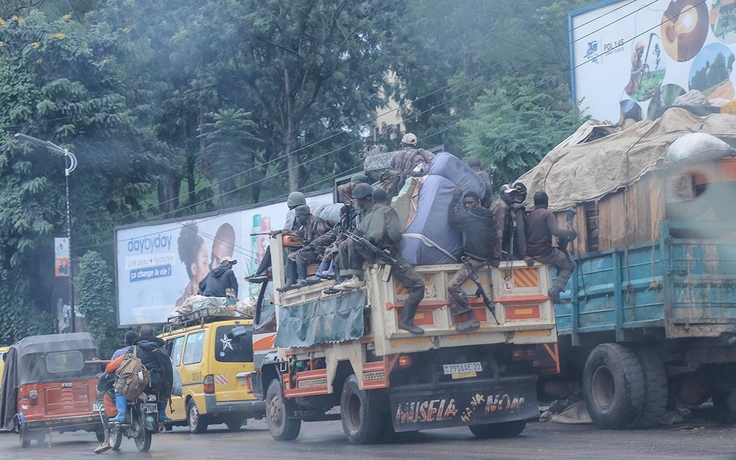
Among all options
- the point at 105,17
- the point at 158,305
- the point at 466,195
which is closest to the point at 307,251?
the point at 466,195

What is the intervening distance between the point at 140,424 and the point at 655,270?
6629 millimetres

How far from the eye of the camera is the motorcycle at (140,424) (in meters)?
12.5

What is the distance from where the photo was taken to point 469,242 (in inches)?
408

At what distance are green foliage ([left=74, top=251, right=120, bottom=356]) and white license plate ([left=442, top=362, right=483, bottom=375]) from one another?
82.0 feet

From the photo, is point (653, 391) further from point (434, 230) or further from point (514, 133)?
point (514, 133)

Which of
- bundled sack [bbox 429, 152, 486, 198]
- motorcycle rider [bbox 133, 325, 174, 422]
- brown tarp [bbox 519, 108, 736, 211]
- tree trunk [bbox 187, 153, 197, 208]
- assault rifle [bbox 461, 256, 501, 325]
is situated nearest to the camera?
assault rifle [bbox 461, 256, 501, 325]

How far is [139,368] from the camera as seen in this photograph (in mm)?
12578

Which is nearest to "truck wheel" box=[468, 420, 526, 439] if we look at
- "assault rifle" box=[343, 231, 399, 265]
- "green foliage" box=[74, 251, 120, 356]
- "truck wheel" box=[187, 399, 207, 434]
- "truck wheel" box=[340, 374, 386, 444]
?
"truck wheel" box=[340, 374, 386, 444]

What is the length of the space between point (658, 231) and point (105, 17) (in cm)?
3054

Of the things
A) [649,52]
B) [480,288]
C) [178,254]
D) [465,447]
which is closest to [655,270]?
[480,288]

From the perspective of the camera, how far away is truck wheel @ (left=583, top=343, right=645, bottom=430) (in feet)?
35.6

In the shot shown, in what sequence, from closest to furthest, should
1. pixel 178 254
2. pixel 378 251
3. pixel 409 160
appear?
pixel 378 251 → pixel 409 160 → pixel 178 254

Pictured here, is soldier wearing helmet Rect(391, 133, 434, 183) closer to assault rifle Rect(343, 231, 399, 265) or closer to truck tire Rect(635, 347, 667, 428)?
assault rifle Rect(343, 231, 399, 265)

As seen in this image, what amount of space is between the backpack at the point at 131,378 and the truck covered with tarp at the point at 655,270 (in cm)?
529
